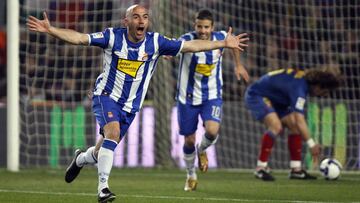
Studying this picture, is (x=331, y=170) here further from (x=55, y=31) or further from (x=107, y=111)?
(x=55, y=31)

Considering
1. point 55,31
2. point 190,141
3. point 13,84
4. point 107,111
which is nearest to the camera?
point 55,31

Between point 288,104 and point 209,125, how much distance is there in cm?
223

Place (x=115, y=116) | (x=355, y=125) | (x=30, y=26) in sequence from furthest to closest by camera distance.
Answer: (x=355, y=125), (x=115, y=116), (x=30, y=26)

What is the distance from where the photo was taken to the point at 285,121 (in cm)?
1338

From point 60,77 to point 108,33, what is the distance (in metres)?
6.45

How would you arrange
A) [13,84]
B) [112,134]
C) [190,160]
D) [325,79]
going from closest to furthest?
1. [112,134]
2. [190,160]
3. [325,79]
4. [13,84]

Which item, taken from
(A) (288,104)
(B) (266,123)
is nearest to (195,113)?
(B) (266,123)

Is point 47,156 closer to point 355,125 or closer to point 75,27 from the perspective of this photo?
point 75,27

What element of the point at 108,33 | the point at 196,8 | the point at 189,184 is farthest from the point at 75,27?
the point at 108,33

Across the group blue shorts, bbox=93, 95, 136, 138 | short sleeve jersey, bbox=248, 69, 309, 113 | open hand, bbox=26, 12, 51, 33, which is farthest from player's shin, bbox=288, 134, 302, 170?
open hand, bbox=26, 12, 51, 33

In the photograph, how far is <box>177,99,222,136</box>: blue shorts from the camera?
11406 mm

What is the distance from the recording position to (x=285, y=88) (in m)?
12.9

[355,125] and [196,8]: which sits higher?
[196,8]

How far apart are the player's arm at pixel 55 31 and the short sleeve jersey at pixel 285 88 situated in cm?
447
